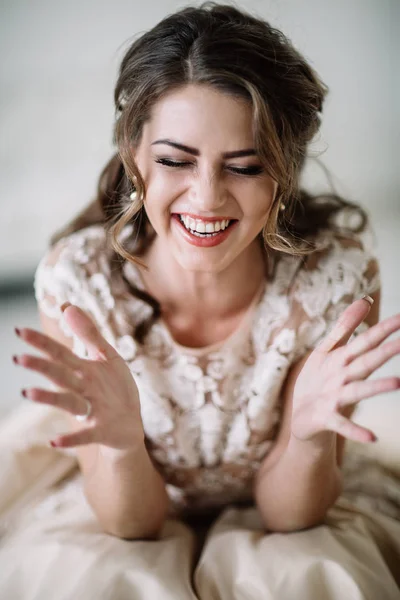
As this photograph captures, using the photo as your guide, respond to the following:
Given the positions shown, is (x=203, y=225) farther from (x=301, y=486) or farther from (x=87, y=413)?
(x=301, y=486)

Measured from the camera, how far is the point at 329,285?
1.04 meters

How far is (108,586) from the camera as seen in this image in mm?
805

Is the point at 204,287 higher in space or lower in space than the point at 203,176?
lower

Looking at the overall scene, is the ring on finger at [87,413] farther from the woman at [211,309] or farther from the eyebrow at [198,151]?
the eyebrow at [198,151]

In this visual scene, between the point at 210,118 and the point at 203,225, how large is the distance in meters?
0.15

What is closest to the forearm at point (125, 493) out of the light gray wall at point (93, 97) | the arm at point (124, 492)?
the arm at point (124, 492)

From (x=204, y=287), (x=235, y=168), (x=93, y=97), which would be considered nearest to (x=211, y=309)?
(x=204, y=287)

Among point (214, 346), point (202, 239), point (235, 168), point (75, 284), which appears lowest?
point (214, 346)

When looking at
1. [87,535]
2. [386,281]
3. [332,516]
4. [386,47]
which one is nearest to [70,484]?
[87,535]

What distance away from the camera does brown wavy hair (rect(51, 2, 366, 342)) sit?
79 cm

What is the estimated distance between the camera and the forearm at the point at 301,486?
0.91 m

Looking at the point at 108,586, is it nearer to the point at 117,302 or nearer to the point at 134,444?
the point at 134,444

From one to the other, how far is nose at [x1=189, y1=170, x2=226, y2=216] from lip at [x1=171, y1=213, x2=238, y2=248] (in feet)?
0.17

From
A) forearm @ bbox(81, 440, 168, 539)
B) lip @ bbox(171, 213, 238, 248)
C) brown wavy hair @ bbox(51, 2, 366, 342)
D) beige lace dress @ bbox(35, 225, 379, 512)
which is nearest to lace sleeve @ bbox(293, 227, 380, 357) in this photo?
beige lace dress @ bbox(35, 225, 379, 512)
